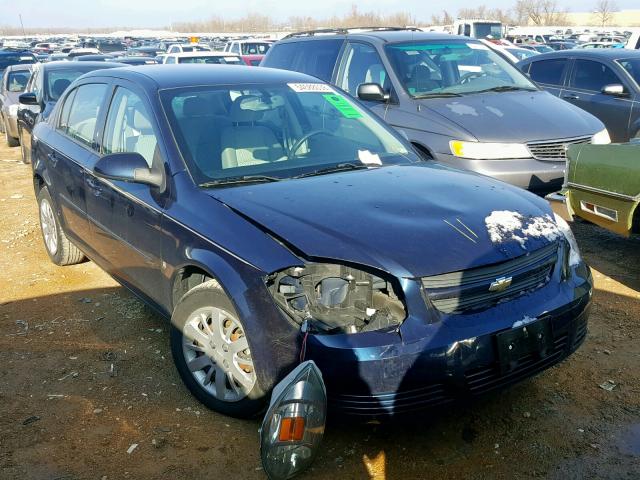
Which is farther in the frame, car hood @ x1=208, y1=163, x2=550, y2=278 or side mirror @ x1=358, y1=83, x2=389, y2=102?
side mirror @ x1=358, y1=83, x2=389, y2=102

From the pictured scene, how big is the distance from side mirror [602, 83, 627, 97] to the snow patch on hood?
5.83 metres

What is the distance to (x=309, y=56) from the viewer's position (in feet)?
25.9

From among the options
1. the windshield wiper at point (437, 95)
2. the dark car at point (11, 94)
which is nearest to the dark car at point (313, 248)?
the windshield wiper at point (437, 95)

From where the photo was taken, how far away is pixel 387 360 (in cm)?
266

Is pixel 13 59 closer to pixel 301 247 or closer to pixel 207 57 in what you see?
pixel 207 57

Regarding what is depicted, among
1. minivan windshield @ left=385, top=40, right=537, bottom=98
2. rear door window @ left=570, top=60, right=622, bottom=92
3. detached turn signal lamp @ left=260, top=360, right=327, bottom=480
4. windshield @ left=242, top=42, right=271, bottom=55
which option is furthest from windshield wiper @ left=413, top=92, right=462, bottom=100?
windshield @ left=242, top=42, right=271, bottom=55

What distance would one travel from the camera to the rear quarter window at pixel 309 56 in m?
7.59

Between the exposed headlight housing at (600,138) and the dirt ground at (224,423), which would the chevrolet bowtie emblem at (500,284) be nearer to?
the dirt ground at (224,423)

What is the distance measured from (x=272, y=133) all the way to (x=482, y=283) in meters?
1.69

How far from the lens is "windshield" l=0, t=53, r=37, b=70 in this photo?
60.9ft

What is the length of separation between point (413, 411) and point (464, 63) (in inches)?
209

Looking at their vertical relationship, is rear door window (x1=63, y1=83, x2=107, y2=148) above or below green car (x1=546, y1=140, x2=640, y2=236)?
above

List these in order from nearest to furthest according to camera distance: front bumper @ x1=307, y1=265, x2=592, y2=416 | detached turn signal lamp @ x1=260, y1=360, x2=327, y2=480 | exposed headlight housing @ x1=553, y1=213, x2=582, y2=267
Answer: detached turn signal lamp @ x1=260, y1=360, x2=327, y2=480 → front bumper @ x1=307, y1=265, x2=592, y2=416 → exposed headlight housing @ x1=553, y1=213, x2=582, y2=267

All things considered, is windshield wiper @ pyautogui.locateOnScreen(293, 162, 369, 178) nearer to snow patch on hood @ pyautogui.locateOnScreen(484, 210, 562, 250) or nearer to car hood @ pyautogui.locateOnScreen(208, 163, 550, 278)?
car hood @ pyautogui.locateOnScreen(208, 163, 550, 278)
